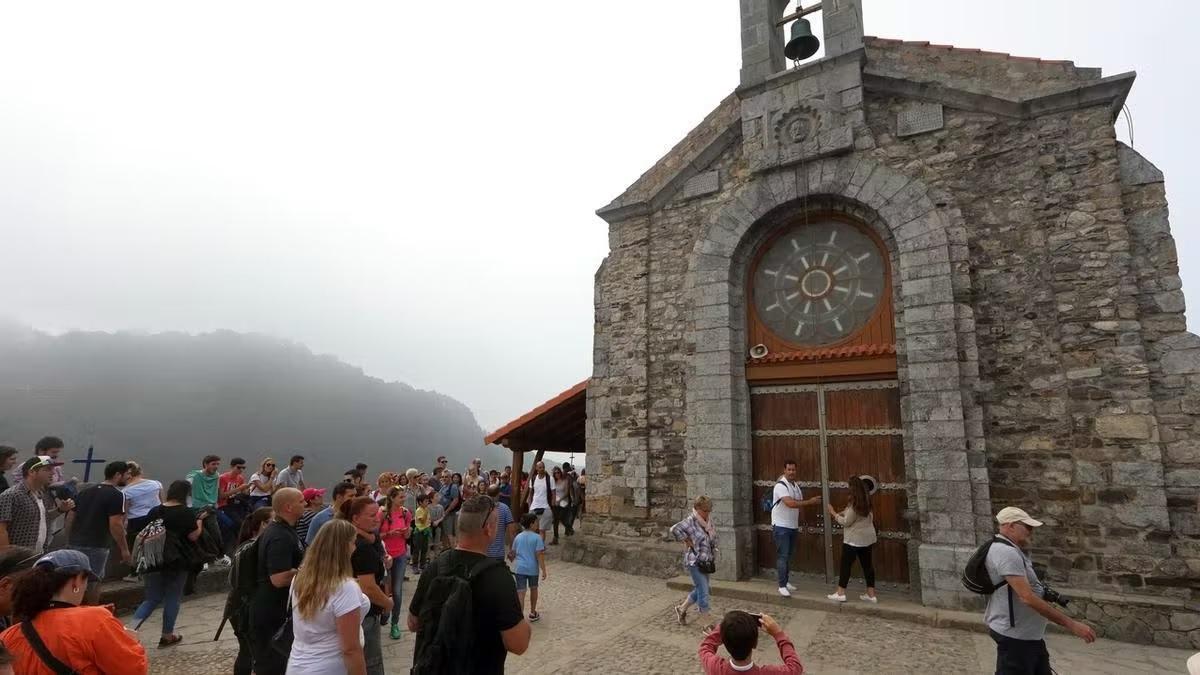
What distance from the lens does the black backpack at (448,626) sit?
246 centimetres

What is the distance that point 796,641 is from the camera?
567 centimetres

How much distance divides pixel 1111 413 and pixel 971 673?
11.0ft

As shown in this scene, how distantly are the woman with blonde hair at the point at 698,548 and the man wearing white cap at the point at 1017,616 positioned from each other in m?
2.82

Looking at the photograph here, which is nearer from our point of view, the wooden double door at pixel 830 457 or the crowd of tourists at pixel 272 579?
the crowd of tourists at pixel 272 579

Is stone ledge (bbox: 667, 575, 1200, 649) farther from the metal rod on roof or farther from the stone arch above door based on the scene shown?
the metal rod on roof

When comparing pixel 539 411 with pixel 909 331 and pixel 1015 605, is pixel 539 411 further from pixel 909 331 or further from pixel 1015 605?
pixel 1015 605

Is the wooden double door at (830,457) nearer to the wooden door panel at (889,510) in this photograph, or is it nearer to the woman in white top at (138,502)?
the wooden door panel at (889,510)

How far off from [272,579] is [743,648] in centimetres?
276

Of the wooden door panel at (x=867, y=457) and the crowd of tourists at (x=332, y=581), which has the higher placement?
the wooden door panel at (x=867, y=457)

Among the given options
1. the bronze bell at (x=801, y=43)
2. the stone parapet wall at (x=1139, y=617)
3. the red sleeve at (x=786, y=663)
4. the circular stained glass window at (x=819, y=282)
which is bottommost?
the stone parapet wall at (x=1139, y=617)

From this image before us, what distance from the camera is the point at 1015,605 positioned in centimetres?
357

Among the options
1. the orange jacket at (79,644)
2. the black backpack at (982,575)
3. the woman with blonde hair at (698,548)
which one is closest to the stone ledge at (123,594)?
the orange jacket at (79,644)

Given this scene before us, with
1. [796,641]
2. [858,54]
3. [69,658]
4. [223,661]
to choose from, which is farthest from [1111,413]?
[223,661]

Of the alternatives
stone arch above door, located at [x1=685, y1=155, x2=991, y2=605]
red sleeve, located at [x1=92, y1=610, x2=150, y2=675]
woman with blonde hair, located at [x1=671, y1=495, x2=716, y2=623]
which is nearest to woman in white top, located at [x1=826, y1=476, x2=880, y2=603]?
stone arch above door, located at [x1=685, y1=155, x2=991, y2=605]
